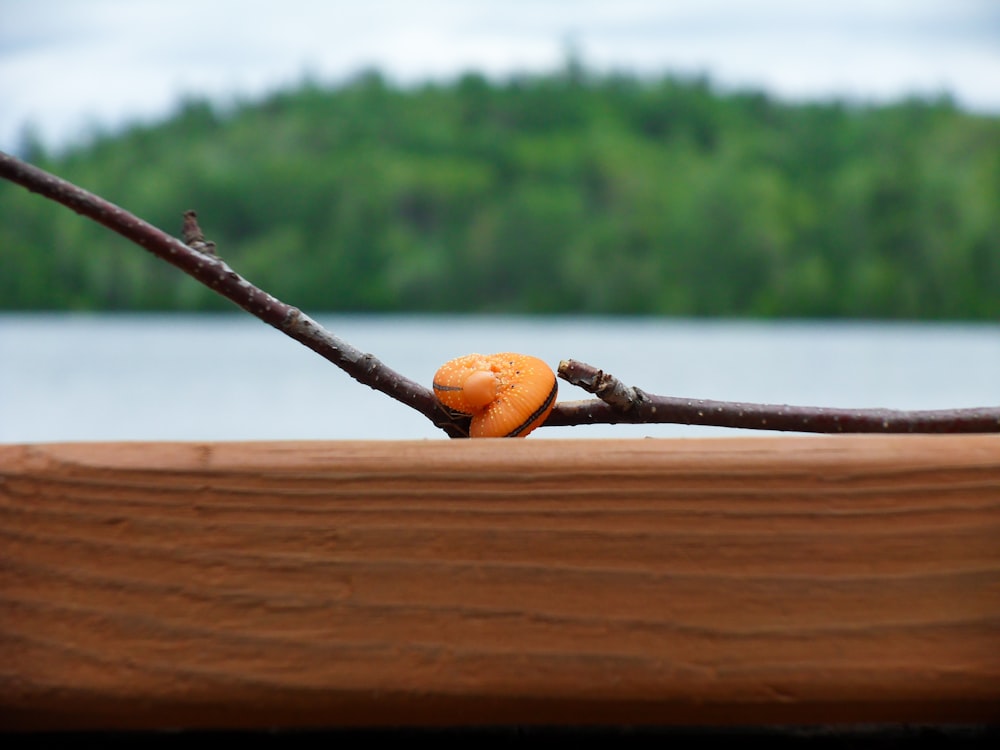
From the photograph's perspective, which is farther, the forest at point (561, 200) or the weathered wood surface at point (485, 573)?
the forest at point (561, 200)

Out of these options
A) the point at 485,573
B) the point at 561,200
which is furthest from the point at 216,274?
the point at 561,200

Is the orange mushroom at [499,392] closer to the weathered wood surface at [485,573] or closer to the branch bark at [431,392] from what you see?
the branch bark at [431,392]

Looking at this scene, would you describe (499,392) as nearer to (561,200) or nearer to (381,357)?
(381,357)

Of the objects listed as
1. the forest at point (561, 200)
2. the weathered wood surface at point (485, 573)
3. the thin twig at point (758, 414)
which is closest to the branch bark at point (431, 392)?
the thin twig at point (758, 414)

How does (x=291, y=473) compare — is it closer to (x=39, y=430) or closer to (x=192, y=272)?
(x=192, y=272)

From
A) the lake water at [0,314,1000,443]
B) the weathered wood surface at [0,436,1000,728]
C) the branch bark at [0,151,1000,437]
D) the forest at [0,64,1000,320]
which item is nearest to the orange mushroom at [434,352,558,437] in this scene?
the branch bark at [0,151,1000,437]

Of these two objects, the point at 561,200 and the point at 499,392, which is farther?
the point at 561,200

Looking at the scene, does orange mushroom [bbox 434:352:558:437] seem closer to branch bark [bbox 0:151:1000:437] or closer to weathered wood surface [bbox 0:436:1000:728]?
branch bark [bbox 0:151:1000:437]

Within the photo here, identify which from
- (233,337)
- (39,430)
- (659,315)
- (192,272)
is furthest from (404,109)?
(192,272)
